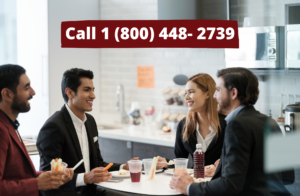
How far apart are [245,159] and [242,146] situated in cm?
6

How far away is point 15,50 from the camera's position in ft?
16.0

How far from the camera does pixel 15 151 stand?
1.92 metres

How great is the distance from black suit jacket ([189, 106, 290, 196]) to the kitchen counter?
5.75ft

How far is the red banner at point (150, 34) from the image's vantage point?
3.82m

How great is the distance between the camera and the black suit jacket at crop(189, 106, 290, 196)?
1762mm

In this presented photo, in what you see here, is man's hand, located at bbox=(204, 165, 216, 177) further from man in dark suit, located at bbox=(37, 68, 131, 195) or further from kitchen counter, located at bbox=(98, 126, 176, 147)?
kitchen counter, located at bbox=(98, 126, 176, 147)

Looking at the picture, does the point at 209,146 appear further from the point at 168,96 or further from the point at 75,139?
the point at 168,96

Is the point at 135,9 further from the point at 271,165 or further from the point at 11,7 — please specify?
the point at 271,165

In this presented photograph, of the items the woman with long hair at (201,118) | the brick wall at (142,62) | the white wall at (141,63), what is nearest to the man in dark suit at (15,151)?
the woman with long hair at (201,118)

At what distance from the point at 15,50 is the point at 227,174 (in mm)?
3796

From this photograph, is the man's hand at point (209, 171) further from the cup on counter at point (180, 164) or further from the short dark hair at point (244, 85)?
the short dark hair at point (244, 85)

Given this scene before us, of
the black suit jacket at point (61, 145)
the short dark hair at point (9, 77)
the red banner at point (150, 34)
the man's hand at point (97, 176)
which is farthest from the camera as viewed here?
the red banner at point (150, 34)

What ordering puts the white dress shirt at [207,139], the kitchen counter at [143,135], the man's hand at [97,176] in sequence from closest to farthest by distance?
1. the man's hand at [97,176]
2. the white dress shirt at [207,139]
3. the kitchen counter at [143,135]

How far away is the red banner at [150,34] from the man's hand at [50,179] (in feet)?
7.54
